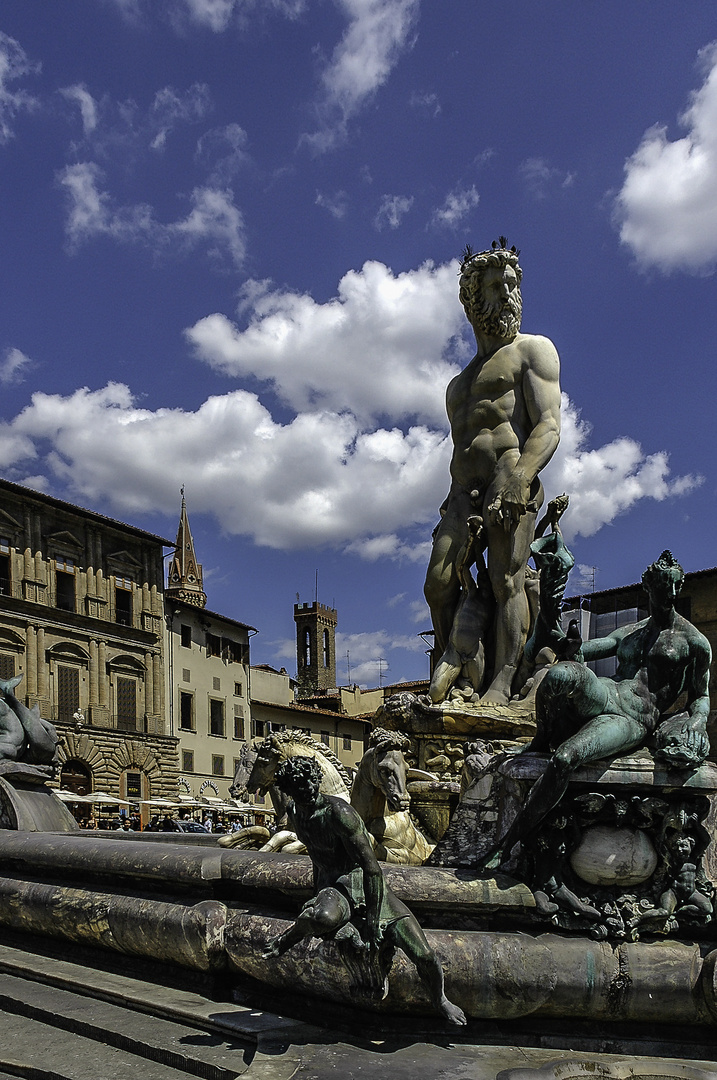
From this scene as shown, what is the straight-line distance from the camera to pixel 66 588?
4569 centimetres

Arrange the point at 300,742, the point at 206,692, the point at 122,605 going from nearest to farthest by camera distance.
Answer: the point at 300,742 < the point at 122,605 < the point at 206,692

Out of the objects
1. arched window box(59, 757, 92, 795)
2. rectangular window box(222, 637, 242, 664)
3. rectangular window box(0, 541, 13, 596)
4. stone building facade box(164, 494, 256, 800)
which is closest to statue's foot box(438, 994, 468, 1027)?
arched window box(59, 757, 92, 795)

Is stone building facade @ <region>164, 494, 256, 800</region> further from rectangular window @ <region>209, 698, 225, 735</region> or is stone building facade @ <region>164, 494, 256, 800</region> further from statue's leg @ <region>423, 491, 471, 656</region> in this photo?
statue's leg @ <region>423, 491, 471, 656</region>

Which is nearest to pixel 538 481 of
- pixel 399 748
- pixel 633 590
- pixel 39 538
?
pixel 399 748

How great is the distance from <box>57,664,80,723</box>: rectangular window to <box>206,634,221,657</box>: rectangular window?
9.52 meters

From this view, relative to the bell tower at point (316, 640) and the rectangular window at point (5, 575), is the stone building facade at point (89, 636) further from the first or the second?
the bell tower at point (316, 640)

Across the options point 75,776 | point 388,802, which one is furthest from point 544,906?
point 75,776

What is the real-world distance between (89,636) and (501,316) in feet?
132

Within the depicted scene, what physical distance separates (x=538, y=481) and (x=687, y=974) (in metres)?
4.89

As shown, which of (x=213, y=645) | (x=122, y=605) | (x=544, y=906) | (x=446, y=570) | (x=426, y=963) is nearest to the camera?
(x=426, y=963)

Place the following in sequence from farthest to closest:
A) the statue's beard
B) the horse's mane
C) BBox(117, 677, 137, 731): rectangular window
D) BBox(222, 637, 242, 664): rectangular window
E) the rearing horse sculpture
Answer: BBox(222, 637, 242, 664): rectangular window
BBox(117, 677, 137, 731): rectangular window
the statue's beard
the horse's mane
the rearing horse sculpture

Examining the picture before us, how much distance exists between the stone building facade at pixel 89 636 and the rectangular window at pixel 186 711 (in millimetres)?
1843

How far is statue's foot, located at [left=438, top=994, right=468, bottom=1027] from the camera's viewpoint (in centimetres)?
330

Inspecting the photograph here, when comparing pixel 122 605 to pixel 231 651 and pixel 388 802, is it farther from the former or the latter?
pixel 388 802
